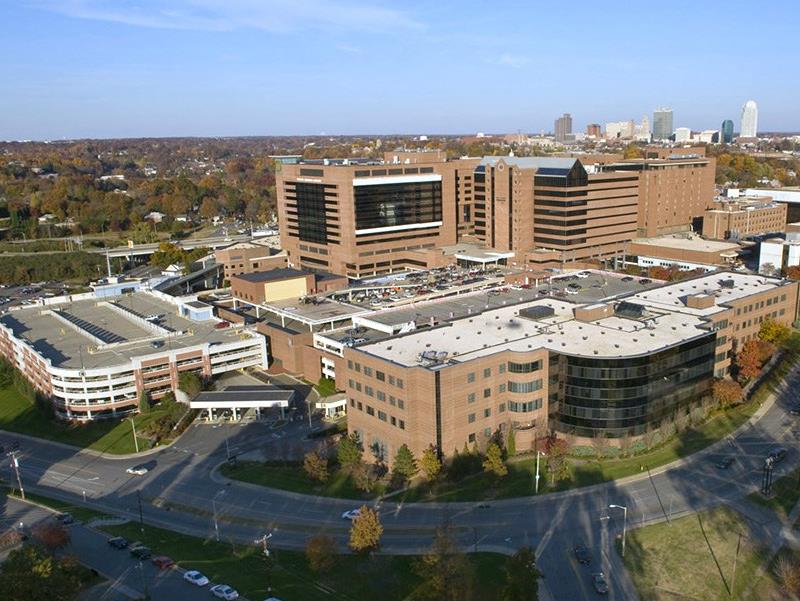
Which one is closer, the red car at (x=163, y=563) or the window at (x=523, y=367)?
the red car at (x=163, y=563)

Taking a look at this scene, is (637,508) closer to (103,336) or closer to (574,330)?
(574,330)

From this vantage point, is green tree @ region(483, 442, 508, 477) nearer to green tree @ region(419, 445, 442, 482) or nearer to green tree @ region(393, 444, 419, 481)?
green tree @ region(419, 445, 442, 482)

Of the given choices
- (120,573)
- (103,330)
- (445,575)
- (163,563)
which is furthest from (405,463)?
(103,330)

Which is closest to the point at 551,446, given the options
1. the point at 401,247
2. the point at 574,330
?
the point at 574,330

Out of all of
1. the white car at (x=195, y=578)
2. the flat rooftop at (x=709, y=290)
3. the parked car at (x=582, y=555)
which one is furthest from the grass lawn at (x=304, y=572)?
the flat rooftop at (x=709, y=290)

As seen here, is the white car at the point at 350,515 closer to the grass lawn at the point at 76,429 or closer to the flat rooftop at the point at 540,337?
the flat rooftop at the point at 540,337

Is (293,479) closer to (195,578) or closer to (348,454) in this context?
(348,454)

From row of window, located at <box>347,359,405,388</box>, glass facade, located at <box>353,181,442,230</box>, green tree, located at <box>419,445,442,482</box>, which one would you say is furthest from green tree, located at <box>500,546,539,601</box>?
glass facade, located at <box>353,181,442,230</box>
